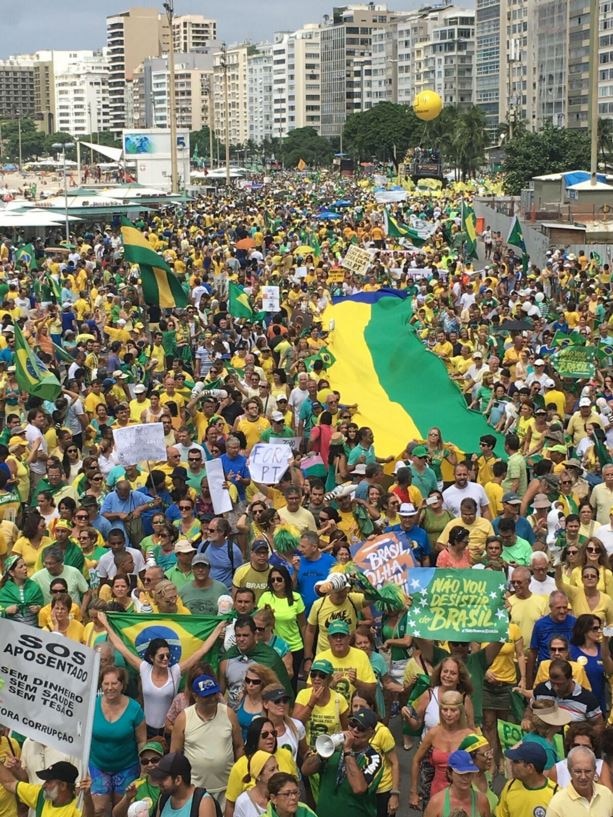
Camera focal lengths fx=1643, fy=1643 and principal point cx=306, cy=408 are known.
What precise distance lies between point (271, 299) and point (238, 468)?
10964mm

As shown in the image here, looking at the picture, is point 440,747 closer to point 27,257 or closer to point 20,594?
point 20,594

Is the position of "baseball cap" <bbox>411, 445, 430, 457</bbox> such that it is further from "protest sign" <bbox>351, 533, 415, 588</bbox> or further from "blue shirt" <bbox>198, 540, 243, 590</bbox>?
"protest sign" <bbox>351, 533, 415, 588</bbox>

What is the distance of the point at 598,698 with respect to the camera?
833 centimetres

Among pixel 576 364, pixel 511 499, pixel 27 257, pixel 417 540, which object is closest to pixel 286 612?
pixel 417 540

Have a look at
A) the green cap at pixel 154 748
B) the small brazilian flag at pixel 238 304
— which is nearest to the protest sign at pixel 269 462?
the green cap at pixel 154 748

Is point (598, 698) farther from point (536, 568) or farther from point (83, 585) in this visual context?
point (83, 585)

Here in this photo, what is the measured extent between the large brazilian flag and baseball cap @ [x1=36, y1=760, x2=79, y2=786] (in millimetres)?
7099

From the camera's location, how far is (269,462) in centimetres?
1218

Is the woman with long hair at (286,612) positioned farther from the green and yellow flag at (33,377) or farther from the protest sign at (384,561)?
the green and yellow flag at (33,377)

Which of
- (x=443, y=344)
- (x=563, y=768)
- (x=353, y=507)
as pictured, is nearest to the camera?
(x=563, y=768)

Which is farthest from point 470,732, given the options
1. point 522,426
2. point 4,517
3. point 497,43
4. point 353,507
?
point 497,43

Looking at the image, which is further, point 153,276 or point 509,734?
point 153,276

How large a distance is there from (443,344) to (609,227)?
66.5 feet

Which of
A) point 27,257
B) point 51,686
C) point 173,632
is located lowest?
point 27,257
